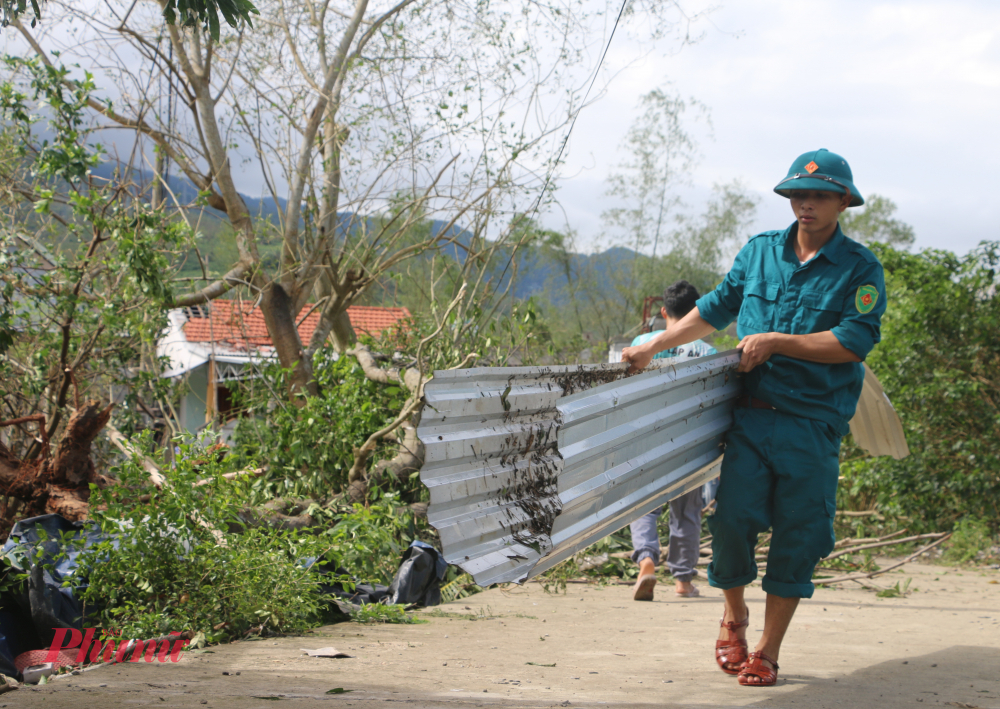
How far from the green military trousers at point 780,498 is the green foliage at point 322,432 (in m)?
3.06

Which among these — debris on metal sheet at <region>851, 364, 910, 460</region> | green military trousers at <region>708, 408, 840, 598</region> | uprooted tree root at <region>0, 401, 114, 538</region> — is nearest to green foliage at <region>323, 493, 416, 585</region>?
uprooted tree root at <region>0, 401, 114, 538</region>

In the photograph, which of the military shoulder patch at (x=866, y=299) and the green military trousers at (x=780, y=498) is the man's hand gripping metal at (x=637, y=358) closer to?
the green military trousers at (x=780, y=498)

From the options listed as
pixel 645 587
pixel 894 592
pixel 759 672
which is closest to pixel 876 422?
pixel 759 672

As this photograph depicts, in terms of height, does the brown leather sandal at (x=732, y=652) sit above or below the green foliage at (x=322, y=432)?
below

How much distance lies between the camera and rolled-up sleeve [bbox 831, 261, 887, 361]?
2.54 metres

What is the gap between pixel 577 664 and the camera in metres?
2.97

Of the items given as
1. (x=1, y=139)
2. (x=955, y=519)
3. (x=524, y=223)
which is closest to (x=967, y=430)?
(x=955, y=519)

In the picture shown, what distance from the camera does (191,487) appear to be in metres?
3.46

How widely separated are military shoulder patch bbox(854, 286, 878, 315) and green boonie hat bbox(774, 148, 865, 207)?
1.03 ft

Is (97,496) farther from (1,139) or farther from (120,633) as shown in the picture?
(1,139)

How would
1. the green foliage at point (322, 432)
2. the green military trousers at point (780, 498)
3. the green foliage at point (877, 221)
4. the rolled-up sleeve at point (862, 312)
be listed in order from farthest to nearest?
the green foliage at point (877, 221)
the green foliage at point (322, 432)
the green military trousers at point (780, 498)
the rolled-up sleeve at point (862, 312)

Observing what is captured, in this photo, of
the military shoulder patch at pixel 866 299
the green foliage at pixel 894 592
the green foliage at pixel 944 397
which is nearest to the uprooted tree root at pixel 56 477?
the military shoulder patch at pixel 866 299

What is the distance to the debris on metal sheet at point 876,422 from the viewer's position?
3574 millimetres

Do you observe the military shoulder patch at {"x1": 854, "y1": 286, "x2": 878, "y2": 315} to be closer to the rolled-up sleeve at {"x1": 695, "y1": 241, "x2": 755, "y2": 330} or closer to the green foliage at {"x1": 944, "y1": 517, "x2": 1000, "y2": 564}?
the rolled-up sleeve at {"x1": 695, "y1": 241, "x2": 755, "y2": 330}
